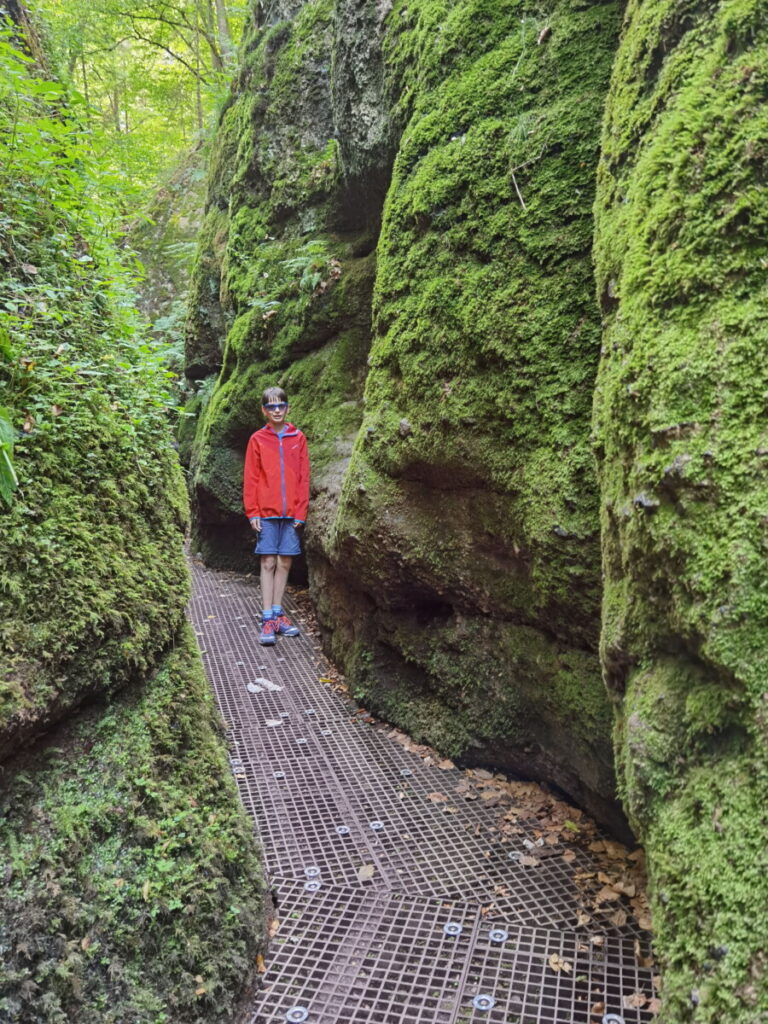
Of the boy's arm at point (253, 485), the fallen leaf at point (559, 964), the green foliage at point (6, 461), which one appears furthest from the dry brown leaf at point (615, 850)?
the boy's arm at point (253, 485)

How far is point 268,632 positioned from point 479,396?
11.0ft

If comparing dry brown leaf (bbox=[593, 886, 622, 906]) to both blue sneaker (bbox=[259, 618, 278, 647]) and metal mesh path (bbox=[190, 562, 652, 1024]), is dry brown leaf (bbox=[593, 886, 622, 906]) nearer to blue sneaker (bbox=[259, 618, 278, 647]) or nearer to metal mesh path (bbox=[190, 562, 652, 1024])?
metal mesh path (bbox=[190, 562, 652, 1024])

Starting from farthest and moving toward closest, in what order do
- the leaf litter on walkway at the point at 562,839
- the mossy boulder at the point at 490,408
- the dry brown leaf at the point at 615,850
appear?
the mossy boulder at the point at 490,408 → the dry brown leaf at the point at 615,850 → the leaf litter on walkway at the point at 562,839

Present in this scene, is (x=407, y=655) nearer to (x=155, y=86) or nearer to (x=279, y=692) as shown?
(x=279, y=692)

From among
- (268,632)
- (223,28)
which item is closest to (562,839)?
(268,632)

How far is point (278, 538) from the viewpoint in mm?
6449

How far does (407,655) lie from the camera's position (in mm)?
4535

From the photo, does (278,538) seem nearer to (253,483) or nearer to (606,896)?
(253,483)

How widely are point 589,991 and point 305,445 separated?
499cm

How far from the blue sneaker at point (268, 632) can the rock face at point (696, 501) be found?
3.94 meters

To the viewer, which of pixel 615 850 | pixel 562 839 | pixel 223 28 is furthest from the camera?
pixel 223 28

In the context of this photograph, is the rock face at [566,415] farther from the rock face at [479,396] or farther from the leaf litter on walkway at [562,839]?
the leaf litter on walkway at [562,839]

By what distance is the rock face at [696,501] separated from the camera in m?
1.70

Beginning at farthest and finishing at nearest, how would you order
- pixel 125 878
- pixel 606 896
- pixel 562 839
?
pixel 562 839
pixel 606 896
pixel 125 878
